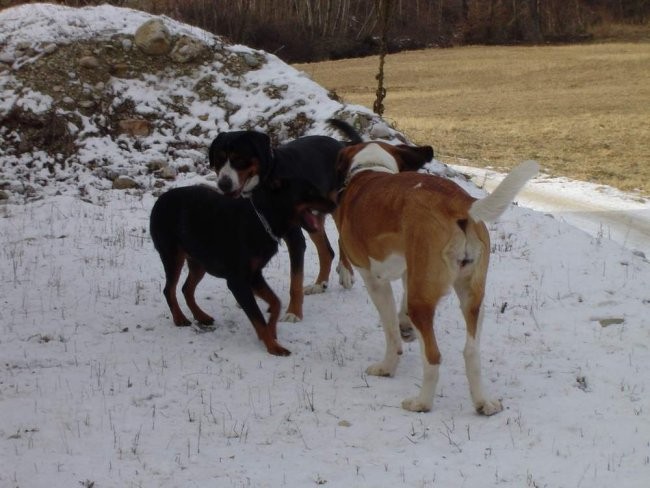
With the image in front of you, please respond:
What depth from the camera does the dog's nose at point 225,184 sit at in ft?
21.0

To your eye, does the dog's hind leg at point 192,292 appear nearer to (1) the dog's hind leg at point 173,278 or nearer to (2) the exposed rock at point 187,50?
(1) the dog's hind leg at point 173,278

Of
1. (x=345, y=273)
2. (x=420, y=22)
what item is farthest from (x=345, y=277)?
(x=420, y=22)

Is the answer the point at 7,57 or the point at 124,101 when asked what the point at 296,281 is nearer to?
the point at 124,101

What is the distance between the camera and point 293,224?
240 inches

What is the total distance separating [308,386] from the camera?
17.6 feet

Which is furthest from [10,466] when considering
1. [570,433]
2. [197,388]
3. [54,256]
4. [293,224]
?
[54,256]

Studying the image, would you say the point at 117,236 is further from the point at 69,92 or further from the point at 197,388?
the point at 69,92

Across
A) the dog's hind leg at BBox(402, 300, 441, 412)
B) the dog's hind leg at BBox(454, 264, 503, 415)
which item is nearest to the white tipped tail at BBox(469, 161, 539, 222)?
the dog's hind leg at BBox(454, 264, 503, 415)

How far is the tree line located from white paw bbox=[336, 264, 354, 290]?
3397cm

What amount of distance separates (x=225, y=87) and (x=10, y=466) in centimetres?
998

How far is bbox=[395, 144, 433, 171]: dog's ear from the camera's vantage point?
6.12m

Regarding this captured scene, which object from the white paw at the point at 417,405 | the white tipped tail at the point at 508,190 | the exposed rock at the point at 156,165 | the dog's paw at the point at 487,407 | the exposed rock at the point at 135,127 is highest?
the white tipped tail at the point at 508,190

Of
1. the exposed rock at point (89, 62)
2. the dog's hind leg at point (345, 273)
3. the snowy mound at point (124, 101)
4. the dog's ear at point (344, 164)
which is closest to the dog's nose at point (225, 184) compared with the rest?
the dog's ear at point (344, 164)

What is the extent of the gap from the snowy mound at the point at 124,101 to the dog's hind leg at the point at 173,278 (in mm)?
4687
